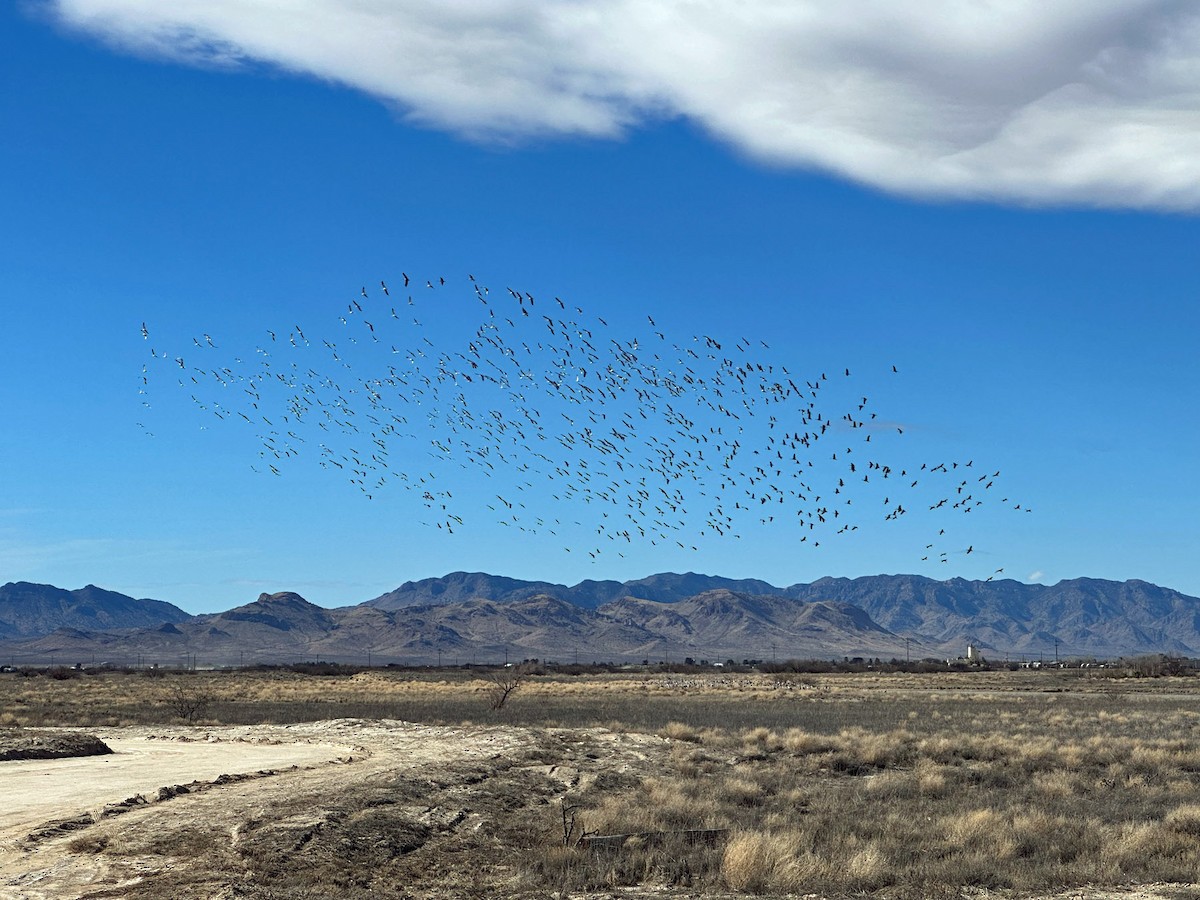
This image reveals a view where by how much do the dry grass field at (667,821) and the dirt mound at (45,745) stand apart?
138 centimetres

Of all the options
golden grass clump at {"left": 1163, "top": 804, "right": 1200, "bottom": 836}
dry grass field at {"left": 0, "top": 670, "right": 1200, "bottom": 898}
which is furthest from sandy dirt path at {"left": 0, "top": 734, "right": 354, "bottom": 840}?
golden grass clump at {"left": 1163, "top": 804, "right": 1200, "bottom": 836}

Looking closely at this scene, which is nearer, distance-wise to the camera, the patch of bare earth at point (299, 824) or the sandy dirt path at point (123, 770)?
the patch of bare earth at point (299, 824)

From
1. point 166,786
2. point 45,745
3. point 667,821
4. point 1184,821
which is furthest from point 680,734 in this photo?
point 166,786

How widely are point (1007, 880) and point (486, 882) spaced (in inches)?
325

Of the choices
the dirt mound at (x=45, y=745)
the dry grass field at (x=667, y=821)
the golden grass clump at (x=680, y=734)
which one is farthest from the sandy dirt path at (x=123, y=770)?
the golden grass clump at (x=680, y=734)

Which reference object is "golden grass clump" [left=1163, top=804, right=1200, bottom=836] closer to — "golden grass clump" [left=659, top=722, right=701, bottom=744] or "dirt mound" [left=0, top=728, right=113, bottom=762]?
"golden grass clump" [left=659, top=722, right=701, bottom=744]

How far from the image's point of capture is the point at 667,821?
23375 mm

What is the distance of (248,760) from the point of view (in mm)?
29672

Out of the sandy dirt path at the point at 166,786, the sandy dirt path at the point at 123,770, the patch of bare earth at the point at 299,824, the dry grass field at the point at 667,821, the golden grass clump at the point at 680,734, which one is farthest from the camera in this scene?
the golden grass clump at the point at 680,734

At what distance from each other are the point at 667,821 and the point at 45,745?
17320 millimetres

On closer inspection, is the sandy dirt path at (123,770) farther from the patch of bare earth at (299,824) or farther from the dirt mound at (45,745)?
the dirt mound at (45,745)

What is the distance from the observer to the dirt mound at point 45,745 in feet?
98.7

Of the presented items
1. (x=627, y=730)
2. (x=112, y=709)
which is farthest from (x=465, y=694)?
(x=627, y=730)

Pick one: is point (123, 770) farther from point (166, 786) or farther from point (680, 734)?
point (680, 734)
